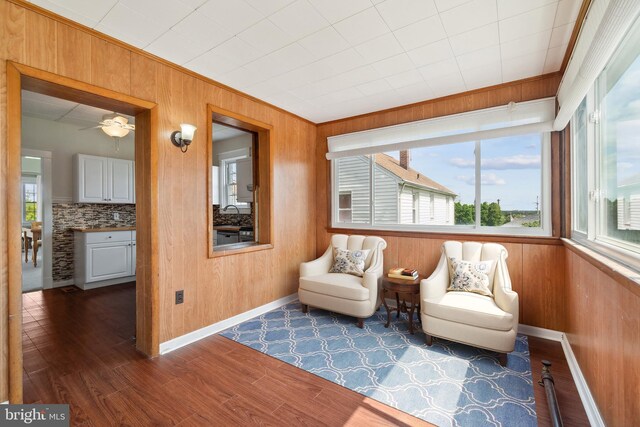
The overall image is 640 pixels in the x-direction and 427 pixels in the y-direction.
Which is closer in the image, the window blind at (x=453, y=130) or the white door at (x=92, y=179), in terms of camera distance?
the window blind at (x=453, y=130)

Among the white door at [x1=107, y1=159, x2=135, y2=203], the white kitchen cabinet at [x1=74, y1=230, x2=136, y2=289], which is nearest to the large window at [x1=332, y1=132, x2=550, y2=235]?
the white kitchen cabinet at [x1=74, y1=230, x2=136, y2=289]

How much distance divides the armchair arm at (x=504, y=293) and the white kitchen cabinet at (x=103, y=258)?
18.4 feet

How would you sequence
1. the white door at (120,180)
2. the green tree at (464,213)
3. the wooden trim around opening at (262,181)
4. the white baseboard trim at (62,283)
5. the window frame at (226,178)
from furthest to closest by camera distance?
the window frame at (226,178)
the white door at (120,180)
the white baseboard trim at (62,283)
the wooden trim around opening at (262,181)
the green tree at (464,213)

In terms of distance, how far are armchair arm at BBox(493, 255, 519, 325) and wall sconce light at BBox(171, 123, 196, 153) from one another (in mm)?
3200

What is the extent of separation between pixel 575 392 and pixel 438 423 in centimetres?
110

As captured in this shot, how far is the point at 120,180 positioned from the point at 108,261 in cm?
148

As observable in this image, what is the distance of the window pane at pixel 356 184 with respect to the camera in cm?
423

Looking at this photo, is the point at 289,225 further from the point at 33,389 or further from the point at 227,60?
the point at 33,389

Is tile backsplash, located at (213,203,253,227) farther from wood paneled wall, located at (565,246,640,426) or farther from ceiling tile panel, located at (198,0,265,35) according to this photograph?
wood paneled wall, located at (565,246,640,426)

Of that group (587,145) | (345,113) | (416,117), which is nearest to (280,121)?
(345,113)

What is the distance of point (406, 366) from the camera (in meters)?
2.36

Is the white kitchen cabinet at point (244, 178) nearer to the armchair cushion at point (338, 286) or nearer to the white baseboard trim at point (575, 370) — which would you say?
the armchair cushion at point (338, 286)

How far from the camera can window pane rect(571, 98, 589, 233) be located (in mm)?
2244

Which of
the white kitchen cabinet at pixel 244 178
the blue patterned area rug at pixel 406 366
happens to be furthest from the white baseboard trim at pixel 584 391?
the white kitchen cabinet at pixel 244 178
